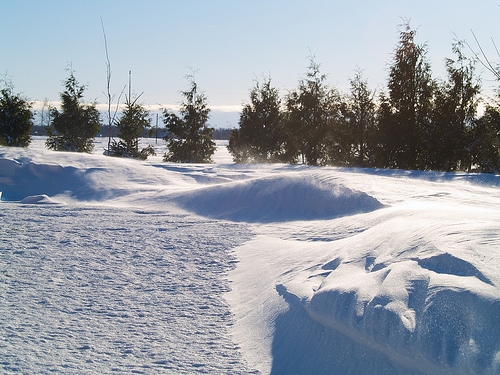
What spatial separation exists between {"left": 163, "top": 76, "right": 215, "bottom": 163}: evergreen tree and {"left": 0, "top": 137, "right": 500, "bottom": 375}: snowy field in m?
15.4

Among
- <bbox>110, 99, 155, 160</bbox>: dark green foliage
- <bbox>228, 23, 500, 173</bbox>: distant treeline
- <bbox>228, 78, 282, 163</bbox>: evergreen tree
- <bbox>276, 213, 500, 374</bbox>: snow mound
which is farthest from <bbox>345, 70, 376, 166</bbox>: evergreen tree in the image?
<bbox>276, 213, 500, 374</bbox>: snow mound

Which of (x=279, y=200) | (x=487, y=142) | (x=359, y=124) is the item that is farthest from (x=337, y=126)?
(x=279, y=200)

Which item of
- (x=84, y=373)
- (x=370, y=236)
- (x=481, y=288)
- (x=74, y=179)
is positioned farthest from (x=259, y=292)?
(x=74, y=179)

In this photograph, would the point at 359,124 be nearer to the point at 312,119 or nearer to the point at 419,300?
the point at 312,119

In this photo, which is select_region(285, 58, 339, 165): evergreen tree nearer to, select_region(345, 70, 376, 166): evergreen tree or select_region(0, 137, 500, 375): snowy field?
select_region(345, 70, 376, 166): evergreen tree

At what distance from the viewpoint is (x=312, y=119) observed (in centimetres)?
1853

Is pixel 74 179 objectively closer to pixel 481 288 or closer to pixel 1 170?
pixel 1 170

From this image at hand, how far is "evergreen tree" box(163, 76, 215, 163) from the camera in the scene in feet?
69.9

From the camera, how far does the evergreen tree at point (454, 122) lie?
48.9 feet

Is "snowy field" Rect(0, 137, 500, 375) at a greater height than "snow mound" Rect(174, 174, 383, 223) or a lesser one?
lesser

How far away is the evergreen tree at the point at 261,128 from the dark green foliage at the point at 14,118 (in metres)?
10.4

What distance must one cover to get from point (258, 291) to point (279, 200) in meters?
3.31

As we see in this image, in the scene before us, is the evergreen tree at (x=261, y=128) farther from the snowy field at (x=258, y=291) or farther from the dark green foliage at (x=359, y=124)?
the snowy field at (x=258, y=291)

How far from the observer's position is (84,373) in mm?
2242
